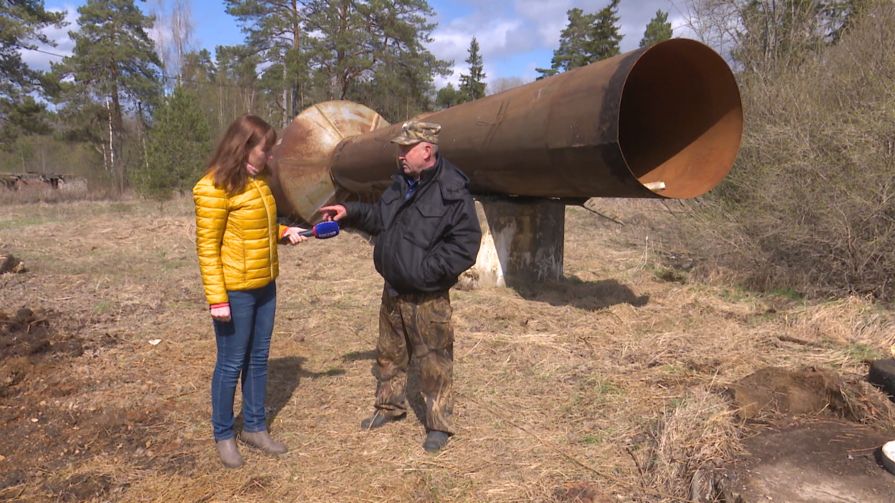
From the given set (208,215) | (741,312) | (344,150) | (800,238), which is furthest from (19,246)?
(800,238)

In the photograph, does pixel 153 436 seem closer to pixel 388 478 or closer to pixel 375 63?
pixel 388 478

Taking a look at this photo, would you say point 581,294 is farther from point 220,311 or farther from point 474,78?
point 474,78

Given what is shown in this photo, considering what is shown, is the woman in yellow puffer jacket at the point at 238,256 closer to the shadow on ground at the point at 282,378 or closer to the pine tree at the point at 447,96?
the shadow on ground at the point at 282,378

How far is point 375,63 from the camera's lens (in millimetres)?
21625

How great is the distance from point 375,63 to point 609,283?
1727 cm

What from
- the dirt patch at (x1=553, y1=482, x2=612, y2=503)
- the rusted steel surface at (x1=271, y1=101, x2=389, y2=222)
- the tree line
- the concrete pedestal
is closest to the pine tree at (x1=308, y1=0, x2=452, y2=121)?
the tree line

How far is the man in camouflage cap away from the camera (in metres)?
2.96

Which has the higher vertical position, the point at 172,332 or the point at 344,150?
the point at 344,150

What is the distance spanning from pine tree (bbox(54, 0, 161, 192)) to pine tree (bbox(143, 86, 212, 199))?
29.9ft

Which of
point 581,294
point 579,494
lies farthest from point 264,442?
point 581,294

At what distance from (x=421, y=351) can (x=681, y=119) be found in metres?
2.97

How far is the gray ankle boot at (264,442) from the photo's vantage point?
3129 mm

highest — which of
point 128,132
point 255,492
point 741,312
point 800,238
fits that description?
point 128,132

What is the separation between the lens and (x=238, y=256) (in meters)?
2.76
